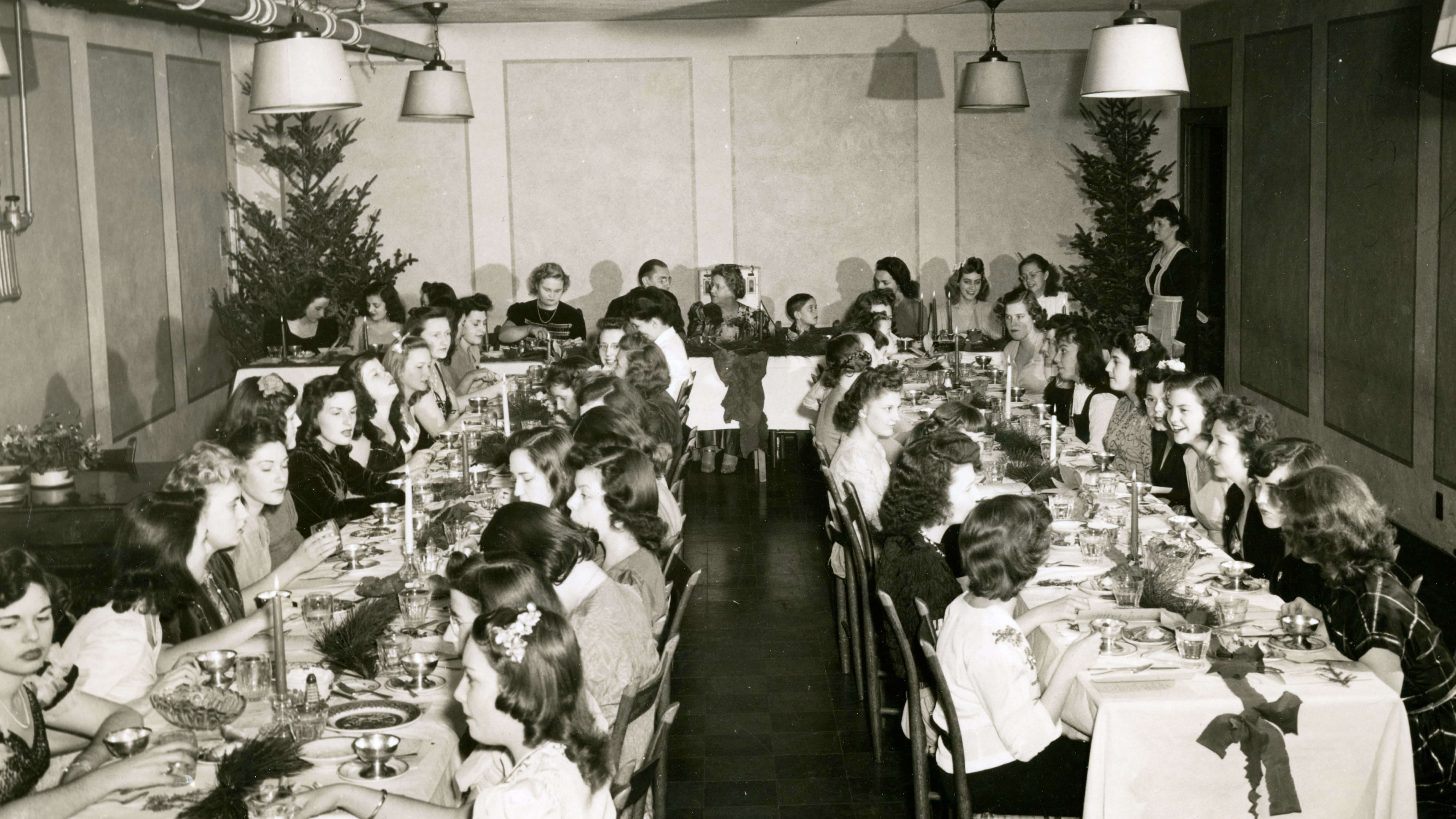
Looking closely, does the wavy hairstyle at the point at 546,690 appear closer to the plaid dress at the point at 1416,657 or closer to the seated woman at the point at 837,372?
the plaid dress at the point at 1416,657

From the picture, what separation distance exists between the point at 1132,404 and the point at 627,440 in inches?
120

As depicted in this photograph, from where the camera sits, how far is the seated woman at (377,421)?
651 centimetres

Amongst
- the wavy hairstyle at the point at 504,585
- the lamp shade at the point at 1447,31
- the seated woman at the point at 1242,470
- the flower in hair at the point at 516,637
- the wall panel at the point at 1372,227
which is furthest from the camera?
the wall panel at the point at 1372,227

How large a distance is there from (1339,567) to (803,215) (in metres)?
8.89

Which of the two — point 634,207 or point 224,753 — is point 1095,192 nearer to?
point 634,207

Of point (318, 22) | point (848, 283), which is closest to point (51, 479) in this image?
point (318, 22)

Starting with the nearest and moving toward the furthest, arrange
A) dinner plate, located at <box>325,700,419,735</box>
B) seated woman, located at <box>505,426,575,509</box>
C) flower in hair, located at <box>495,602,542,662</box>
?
flower in hair, located at <box>495,602,542,662</box> < dinner plate, located at <box>325,700,419,735</box> < seated woman, located at <box>505,426,575,509</box>

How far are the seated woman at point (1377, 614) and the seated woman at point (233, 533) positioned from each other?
8.88 ft

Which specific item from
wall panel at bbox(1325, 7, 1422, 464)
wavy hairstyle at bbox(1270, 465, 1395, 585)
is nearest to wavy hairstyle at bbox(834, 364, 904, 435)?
wavy hairstyle at bbox(1270, 465, 1395, 585)

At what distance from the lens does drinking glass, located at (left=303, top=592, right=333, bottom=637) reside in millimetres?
4020

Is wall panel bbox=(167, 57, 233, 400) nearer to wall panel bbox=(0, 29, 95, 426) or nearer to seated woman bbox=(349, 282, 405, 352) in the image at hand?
seated woman bbox=(349, 282, 405, 352)

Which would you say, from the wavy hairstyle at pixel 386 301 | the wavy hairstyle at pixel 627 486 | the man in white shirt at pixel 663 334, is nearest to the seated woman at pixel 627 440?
the wavy hairstyle at pixel 627 486

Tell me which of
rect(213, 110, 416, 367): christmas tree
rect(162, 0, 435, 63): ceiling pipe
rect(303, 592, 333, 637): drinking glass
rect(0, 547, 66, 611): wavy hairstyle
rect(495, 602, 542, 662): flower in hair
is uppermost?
rect(162, 0, 435, 63): ceiling pipe

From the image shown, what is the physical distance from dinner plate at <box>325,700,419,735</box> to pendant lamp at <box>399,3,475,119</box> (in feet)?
17.1
